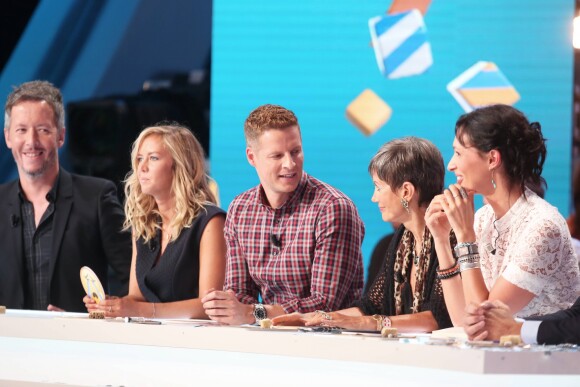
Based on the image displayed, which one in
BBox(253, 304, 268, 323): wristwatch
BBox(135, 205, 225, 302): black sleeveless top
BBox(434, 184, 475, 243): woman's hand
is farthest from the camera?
BBox(135, 205, 225, 302): black sleeveless top

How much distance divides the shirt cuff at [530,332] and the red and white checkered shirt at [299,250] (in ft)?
3.60

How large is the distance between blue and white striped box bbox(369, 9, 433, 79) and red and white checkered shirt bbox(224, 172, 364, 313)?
2.13 meters

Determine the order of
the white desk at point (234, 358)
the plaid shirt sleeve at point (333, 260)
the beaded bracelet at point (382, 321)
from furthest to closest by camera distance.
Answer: the plaid shirt sleeve at point (333, 260) → the beaded bracelet at point (382, 321) → the white desk at point (234, 358)

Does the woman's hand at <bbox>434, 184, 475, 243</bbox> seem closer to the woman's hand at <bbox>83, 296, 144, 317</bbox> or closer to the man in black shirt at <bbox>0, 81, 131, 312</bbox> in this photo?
the woman's hand at <bbox>83, 296, 144, 317</bbox>

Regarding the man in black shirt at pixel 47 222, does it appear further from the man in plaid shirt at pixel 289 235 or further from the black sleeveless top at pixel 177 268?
the man in plaid shirt at pixel 289 235

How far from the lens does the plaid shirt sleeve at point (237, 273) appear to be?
3787 mm

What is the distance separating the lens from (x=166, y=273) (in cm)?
401

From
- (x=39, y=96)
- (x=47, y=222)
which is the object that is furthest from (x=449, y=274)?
(x=39, y=96)

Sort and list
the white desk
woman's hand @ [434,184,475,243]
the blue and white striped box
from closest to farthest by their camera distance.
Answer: the white desk < woman's hand @ [434,184,475,243] < the blue and white striped box

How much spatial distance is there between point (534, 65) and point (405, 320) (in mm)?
2776

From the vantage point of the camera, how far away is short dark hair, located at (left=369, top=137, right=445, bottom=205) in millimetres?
3432

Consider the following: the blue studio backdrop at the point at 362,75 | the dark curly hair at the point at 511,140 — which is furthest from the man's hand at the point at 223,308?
the blue studio backdrop at the point at 362,75

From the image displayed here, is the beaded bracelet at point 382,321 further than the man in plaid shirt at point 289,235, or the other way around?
the man in plaid shirt at point 289,235

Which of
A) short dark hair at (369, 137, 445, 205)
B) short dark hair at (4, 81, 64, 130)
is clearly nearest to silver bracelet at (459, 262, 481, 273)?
short dark hair at (369, 137, 445, 205)
